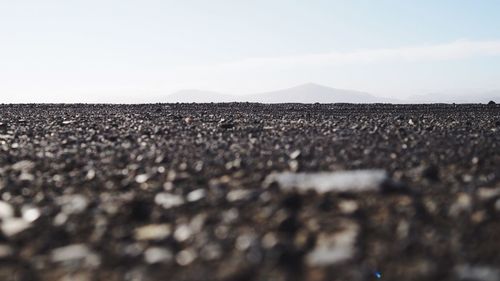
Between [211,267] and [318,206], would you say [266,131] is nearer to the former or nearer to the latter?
[318,206]

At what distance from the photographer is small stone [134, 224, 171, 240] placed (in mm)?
3960

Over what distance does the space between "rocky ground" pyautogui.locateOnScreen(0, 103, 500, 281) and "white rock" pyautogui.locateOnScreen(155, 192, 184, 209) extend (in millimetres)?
21

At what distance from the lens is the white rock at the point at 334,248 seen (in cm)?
340

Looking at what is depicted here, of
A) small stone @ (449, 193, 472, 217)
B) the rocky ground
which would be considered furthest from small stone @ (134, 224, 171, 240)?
small stone @ (449, 193, 472, 217)

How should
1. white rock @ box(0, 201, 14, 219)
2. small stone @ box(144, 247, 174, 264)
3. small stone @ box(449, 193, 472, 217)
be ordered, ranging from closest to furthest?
small stone @ box(144, 247, 174, 264) → small stone @ box(449, 193, 472, 217) → white rock @ box(0, 201, 14, 219)

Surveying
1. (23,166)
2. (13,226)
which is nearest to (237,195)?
(13,226)

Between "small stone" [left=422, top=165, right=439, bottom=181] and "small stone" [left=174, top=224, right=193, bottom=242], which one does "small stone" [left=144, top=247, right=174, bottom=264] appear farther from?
"small stone" [left=422, top=165, right=439, bottom=181]

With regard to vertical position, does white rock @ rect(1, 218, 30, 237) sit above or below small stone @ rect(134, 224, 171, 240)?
below

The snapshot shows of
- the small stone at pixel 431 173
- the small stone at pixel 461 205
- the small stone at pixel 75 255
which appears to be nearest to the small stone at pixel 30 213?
the small stone at pixel 75 255

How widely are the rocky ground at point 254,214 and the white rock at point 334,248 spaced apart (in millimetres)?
12

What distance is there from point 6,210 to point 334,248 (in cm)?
296

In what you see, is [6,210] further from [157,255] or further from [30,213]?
[157,255]

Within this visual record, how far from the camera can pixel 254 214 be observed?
174 inches

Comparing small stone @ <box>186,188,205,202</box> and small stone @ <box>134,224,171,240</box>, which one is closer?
small stone @ <box>134,224,171,240</box>
